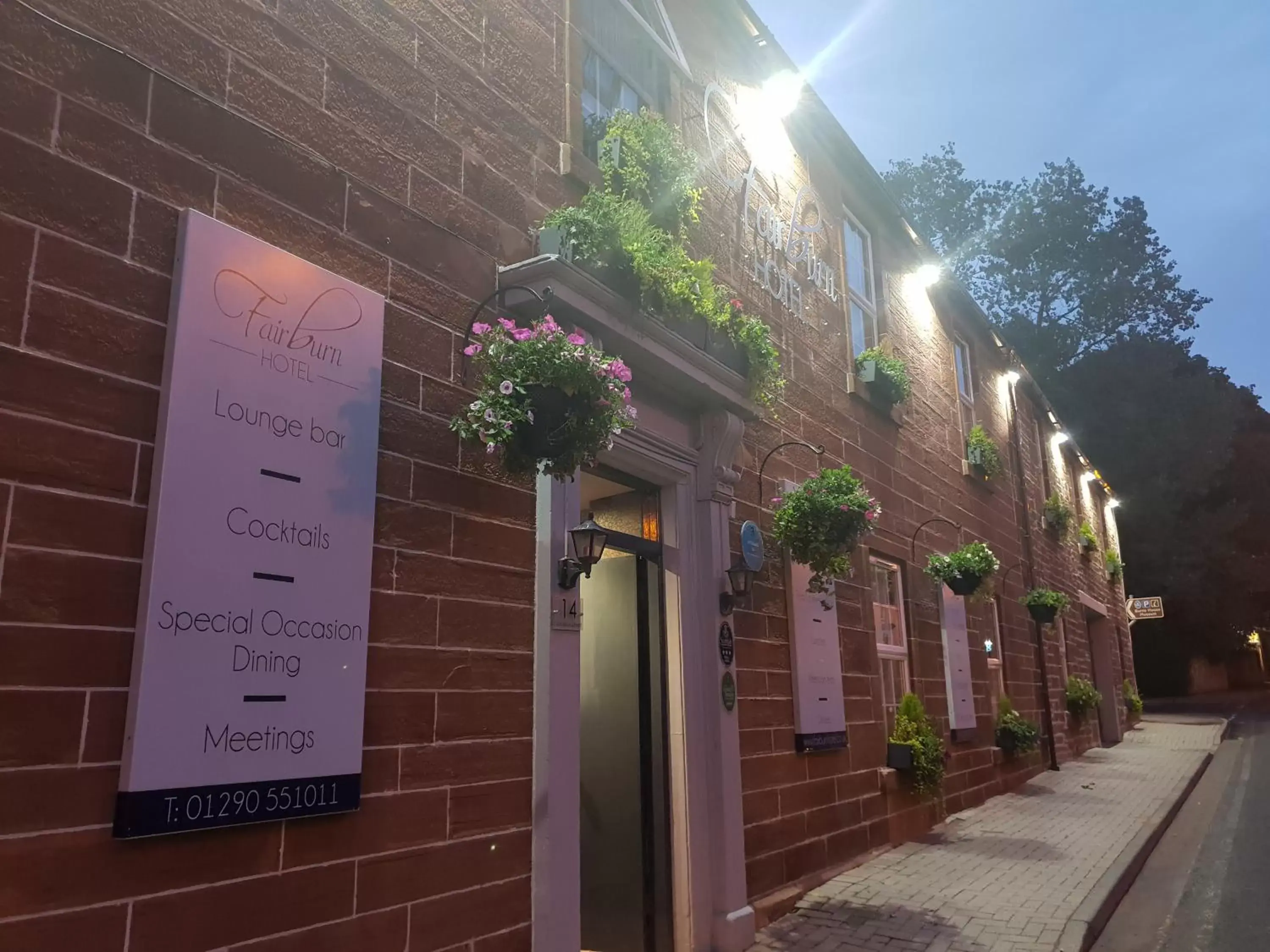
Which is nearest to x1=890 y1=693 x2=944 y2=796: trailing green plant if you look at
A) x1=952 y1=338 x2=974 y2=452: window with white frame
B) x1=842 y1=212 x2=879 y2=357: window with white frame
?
x1=842 y1=212 x2=879 y2=357: window with white frame

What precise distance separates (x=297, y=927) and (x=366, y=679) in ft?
2.88

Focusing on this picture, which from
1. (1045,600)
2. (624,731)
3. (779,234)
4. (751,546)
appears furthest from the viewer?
(1045,600)

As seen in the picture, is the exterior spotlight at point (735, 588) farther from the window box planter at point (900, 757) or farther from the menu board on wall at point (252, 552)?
the window box planter at point (900, 757)

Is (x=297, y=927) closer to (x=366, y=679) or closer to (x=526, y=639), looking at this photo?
(x=366, y=679)

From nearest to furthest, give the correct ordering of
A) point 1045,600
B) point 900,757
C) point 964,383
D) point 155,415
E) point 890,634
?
point 155,415, point 900,757, point 890,634, point 964,383, point 1045,600

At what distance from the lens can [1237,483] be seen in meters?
39.8

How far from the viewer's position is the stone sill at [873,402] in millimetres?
9250

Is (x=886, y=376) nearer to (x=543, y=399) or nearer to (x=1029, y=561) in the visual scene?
(x=543, y=399)

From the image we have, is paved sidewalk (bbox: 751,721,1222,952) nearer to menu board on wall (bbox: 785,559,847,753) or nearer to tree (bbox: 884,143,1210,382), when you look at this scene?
menu board on wall (bbox: 785,559,847,753)

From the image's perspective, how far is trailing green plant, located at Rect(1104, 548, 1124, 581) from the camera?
79.2 ft

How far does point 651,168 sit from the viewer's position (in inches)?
231

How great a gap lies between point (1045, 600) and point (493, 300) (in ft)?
38.9

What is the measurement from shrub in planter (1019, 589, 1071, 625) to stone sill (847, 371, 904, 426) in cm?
530

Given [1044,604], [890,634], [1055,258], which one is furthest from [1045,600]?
[1055,258]
